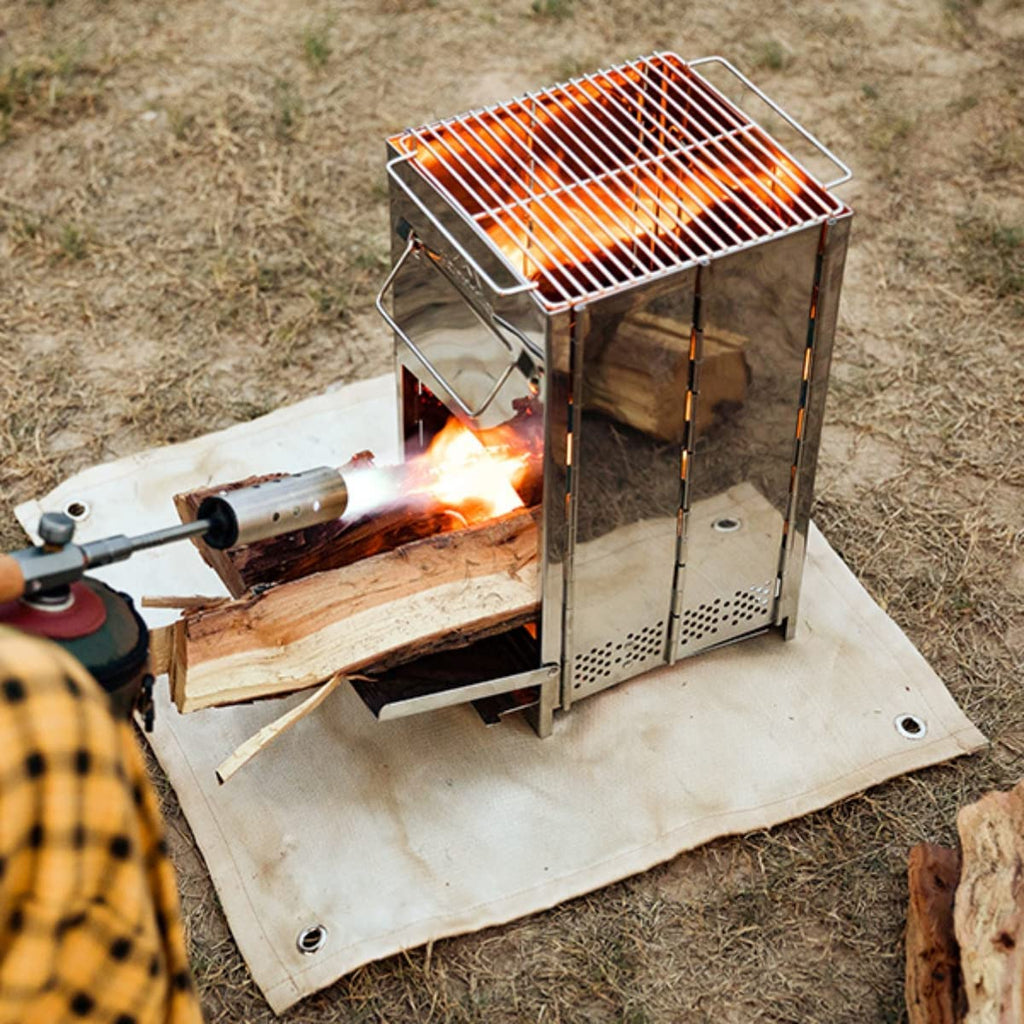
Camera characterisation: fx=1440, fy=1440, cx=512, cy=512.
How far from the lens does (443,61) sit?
454cm

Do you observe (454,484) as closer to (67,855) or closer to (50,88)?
(67,855)

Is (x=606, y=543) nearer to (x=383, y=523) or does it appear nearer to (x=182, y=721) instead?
(x=383, y=523)

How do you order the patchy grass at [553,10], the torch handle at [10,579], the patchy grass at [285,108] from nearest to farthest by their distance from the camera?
1. the torch handle at [10,579]
2. the patchy grass at [285,108]
3. the patchy grass at [553,10]

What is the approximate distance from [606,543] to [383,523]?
46 cm

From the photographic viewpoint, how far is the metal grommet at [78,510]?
3182 mm

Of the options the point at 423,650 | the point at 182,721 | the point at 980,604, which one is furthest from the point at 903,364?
the point at 182,721

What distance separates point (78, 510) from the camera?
10.5 ft

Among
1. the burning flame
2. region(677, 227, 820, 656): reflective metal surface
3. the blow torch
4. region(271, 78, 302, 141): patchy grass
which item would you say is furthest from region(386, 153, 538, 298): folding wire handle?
region(271, 78, 302, 141): patchy grass

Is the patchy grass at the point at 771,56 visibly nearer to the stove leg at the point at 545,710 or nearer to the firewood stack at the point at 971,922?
the stove leg at the point at 545,710

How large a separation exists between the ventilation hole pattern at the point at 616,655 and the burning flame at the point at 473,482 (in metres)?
0.32

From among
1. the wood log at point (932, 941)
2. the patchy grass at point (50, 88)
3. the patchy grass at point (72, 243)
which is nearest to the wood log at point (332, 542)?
the wood log at point (932, 941)

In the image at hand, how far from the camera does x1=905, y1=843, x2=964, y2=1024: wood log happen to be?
2.26 m

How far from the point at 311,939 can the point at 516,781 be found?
0.48 meters

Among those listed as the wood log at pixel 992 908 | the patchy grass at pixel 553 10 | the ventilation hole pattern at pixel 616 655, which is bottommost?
the ventilation hole pattern at pixel 616 655
